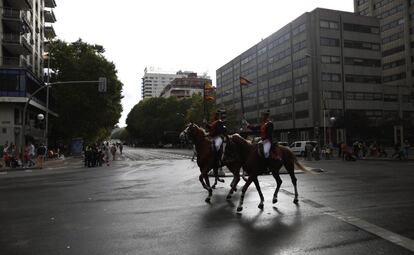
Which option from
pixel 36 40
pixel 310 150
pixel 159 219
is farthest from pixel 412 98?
pixel 159 219

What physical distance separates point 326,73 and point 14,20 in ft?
160

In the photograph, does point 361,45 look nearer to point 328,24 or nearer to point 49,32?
point 328,24

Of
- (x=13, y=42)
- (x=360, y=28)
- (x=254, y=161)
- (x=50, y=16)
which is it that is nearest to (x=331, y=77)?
(x=360, y=28)

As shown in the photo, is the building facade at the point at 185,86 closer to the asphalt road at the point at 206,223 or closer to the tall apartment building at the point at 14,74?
the tall apartment building at the point at 14,74

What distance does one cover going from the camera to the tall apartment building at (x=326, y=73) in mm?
66562

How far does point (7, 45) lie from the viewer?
43.3 meters

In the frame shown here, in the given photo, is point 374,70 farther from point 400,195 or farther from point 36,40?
point 400,195

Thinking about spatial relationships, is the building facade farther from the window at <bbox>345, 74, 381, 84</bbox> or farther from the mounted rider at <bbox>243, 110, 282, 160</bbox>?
the mounted rider at <bbox>243, 110, 282, 160</bbox>

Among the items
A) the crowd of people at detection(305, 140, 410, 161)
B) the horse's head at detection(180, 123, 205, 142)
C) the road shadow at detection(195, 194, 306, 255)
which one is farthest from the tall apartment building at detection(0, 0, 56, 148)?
the road shadow at detection(195, 194, 306, 255)

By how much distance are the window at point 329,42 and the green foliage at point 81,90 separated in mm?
35911

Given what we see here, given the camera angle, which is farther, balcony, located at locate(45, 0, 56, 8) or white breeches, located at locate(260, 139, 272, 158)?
balcony, located at locate(45, 0, 56, 8)

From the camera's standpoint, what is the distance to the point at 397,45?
81.2 m

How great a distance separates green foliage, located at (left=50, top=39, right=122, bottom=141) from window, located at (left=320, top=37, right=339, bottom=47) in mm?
35911

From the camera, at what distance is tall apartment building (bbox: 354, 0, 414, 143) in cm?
7325
